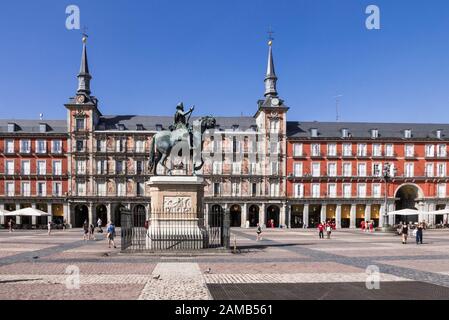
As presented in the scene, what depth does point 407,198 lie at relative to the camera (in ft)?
231

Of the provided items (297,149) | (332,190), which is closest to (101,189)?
(297,149)

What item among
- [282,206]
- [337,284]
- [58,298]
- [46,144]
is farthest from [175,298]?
[46,144]

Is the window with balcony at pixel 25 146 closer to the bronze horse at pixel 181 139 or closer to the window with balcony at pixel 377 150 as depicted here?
the bronze horse at pixel 181 139

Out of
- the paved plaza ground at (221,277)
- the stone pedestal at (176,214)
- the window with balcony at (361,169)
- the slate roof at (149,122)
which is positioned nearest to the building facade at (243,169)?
the window with balcony at (361,169)

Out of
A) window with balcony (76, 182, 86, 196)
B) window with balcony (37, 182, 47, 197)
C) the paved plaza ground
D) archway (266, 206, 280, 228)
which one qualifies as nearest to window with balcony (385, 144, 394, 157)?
archway (266, 206, 280, 228)

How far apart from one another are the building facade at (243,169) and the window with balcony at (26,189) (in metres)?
0.21

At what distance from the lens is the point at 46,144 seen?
6506cm

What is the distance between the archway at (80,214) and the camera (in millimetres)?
65000

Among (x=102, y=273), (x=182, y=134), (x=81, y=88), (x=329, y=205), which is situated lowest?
(x=329, y=205)

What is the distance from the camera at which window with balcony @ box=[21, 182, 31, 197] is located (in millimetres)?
64438

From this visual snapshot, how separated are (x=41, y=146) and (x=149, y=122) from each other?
17.2 meters

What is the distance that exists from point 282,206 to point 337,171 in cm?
1059

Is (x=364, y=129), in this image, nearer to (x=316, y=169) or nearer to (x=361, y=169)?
(x=361, y=169)
